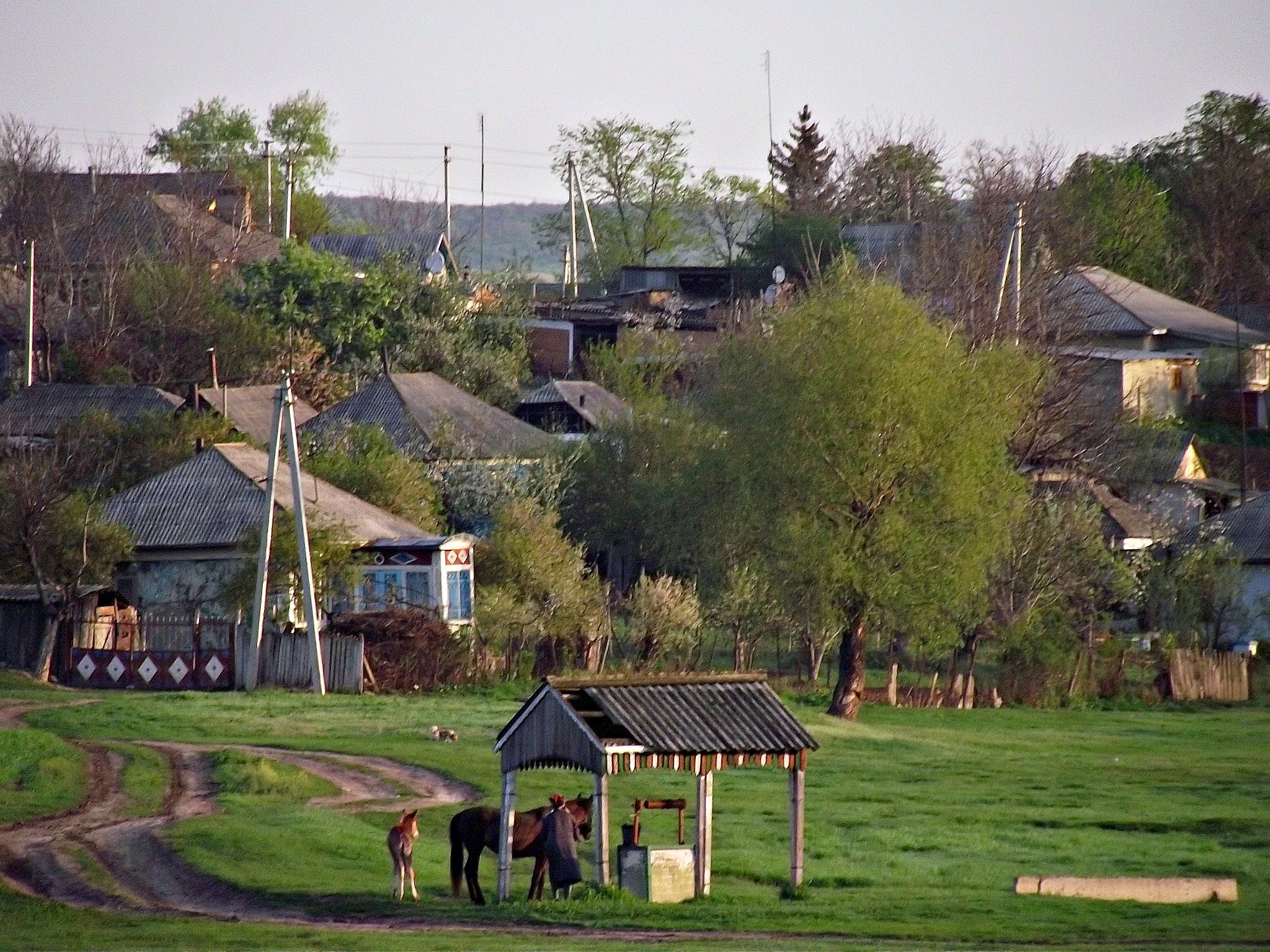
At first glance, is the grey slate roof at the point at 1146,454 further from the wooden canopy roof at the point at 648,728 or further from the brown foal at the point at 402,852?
the brown foal at the point at 402,852

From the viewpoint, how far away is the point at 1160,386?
79375mm

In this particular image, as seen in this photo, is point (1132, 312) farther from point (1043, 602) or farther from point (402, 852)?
point (402, 852)

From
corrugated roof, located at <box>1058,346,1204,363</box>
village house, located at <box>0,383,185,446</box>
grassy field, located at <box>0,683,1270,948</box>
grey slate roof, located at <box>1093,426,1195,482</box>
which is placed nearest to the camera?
grassy field, located at <box>0,683,1270,948</box>

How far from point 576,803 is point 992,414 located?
25.0 meters

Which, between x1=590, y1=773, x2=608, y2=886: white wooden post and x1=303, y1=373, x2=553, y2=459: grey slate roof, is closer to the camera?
x1=590, y1=773, x2=608, y2=886: white wooden post

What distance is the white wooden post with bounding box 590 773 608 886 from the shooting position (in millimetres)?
22297

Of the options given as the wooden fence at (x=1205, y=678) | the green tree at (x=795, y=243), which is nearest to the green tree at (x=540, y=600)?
the wooden fence at (x=1205, y=678)

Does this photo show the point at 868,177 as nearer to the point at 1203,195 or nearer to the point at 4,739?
the point at 1203,195

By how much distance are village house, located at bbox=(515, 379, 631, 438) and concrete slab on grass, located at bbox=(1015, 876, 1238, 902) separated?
147 feet

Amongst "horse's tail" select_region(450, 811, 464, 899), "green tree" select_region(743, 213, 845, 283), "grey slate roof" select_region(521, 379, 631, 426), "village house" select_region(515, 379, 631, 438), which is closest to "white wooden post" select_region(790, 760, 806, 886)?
"horse's tail" select_region(450, 811, 464, 899)

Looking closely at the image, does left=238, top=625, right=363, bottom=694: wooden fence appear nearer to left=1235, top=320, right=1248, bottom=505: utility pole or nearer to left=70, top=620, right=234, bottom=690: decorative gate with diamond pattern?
left=70, top=620, right=234, bottom=690: decorative gate with diamond pattern

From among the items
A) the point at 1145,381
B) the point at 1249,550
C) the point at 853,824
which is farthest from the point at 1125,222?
the point at 853,824

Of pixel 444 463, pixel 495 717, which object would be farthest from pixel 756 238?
pixel 495 717

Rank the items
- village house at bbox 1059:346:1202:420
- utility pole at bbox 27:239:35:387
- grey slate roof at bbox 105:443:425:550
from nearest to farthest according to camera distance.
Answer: grey slate roof at bbox 105:443:425:550 < utility pole at bbox 27:239:35:387 < village house at bbox 1059:346:1202:420
